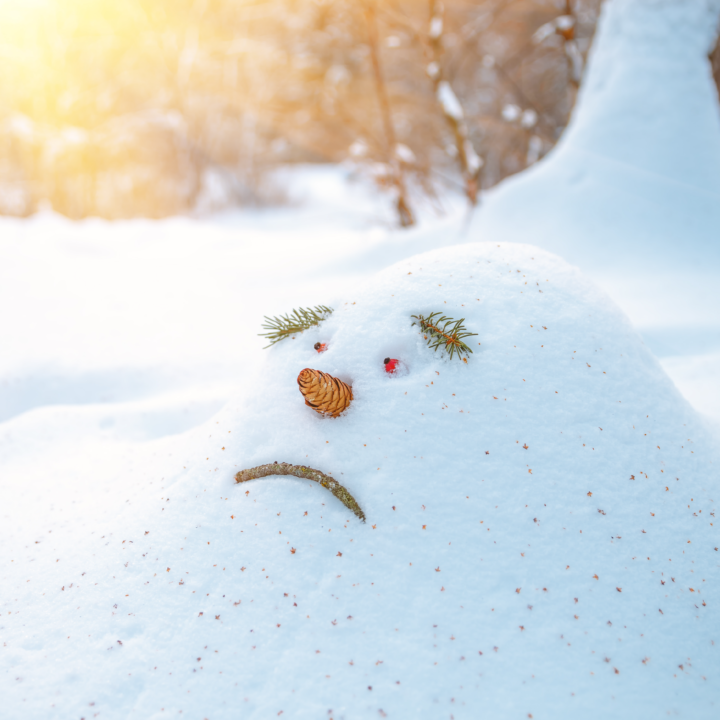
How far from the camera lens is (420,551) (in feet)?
4.80

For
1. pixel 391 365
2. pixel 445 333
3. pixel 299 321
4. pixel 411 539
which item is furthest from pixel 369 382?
pixel 411 539

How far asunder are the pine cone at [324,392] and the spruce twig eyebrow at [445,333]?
349 mm

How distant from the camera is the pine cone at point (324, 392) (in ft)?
4.91

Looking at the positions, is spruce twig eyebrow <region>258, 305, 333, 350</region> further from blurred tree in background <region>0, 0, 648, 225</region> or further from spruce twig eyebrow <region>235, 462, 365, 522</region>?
blurred tree in background <region>0, 0, 648, 225</region>

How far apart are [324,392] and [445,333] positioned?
1.60ft

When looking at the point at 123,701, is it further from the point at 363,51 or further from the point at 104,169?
the point at 104,169

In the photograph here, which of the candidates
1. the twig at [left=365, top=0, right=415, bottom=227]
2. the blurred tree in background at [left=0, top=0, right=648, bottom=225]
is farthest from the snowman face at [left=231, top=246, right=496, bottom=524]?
the blurred tree in background at [left=0, top=0, right=648, bottom=225]

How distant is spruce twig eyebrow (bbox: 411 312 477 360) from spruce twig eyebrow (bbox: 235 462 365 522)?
59 cm

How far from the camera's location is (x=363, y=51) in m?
8.79

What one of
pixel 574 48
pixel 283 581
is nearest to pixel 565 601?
pixel 283 581

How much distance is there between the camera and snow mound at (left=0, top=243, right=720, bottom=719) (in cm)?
131

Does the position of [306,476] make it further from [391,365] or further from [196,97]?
[196,97]

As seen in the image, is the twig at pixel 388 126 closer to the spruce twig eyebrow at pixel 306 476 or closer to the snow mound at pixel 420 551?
the snow mound at pixel 420 551

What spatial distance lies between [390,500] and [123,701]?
954 millimetres
